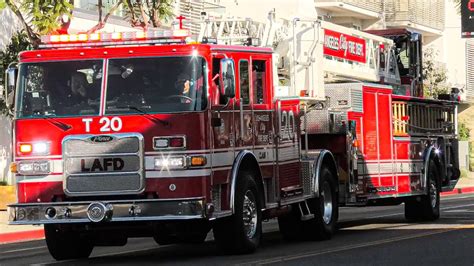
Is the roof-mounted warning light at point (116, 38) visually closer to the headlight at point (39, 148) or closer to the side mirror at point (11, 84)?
the side mirror at point (11, 84)

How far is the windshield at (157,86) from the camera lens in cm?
1476

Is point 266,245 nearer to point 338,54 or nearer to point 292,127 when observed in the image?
point 292,127

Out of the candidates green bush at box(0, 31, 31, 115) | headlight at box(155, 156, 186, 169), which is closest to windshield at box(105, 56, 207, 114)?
headlight at box(155, 156, 186, 169)

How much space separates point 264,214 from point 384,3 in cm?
3716

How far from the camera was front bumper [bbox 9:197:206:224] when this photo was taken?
14383 mm

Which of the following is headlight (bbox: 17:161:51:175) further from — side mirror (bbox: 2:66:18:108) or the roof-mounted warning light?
the roof-mounted warning light

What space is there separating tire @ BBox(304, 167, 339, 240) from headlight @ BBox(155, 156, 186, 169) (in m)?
4.18

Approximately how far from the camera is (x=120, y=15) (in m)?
35.7

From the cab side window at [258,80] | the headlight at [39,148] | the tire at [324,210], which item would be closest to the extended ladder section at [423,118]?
the tire at [324,210]

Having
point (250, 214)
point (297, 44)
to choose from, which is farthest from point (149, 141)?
point (297, 44)

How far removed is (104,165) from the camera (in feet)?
48.3

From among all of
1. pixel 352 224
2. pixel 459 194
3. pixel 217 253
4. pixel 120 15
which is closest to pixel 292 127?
pixel 217 253

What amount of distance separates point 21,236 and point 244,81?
8.11 meters

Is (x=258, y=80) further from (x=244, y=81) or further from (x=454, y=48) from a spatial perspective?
(x=454, y=48)
